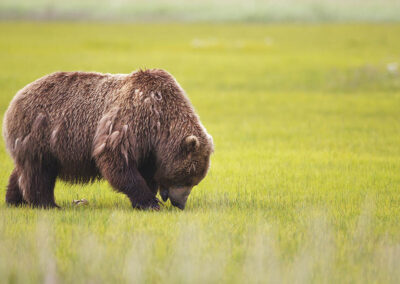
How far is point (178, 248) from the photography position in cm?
539

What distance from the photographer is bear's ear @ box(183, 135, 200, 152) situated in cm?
695

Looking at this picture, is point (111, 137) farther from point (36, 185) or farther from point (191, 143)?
point (36, 185)

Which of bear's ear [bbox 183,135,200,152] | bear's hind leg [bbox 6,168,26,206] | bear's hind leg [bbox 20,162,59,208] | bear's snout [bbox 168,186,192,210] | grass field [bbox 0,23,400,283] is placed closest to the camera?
grass field [bbox 0,23,400,283]

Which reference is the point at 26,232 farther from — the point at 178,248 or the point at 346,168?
the point at 346,168

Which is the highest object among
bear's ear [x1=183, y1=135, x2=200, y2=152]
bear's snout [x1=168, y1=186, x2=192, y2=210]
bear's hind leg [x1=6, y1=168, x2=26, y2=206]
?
bear's ear [x1=183, y1=135, x2=200, y2=152]

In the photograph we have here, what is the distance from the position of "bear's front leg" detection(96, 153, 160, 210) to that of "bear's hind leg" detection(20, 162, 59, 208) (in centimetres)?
75

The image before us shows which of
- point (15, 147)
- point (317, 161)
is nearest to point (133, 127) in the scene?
point (15, 147)

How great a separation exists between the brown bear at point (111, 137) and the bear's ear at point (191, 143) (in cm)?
1

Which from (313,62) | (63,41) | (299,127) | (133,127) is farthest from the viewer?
(63,41)

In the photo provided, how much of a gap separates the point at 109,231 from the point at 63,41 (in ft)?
→ 122

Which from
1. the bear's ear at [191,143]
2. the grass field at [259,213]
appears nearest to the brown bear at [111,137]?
the bear's ear at [191,143]

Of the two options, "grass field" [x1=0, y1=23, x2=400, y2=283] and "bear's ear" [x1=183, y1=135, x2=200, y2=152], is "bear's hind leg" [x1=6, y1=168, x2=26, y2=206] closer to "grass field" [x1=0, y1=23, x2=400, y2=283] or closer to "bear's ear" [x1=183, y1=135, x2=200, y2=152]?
"grass field" [x1=0, y1=23, x2=400, y2=283]

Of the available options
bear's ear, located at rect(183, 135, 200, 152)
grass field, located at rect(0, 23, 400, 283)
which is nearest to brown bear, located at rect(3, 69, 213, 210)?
bear's ear, located at rect(183, 135, 200, 152)

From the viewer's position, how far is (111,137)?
7.11 meters
